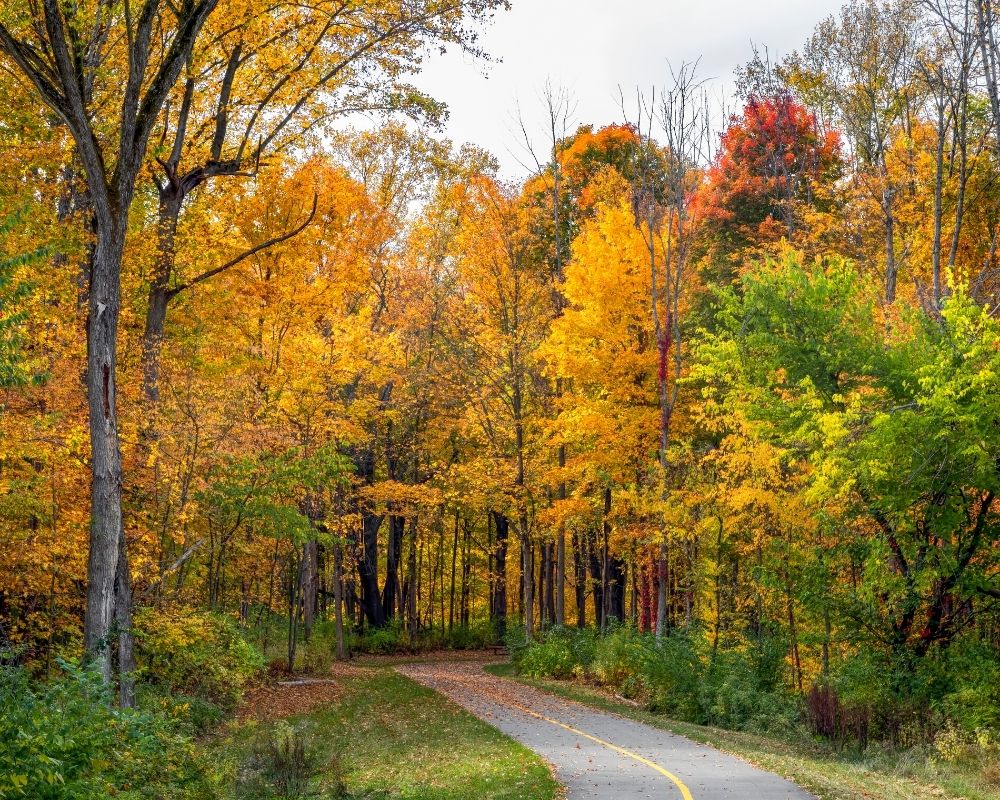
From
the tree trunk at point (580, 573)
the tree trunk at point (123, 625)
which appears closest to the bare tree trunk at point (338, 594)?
the tree trunk at point (580, 573)

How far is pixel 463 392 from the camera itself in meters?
29.9

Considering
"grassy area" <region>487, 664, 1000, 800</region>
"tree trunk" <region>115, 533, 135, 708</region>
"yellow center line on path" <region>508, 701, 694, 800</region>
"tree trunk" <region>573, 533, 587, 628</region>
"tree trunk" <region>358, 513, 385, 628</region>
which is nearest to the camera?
"yellow center line on path" <region>508, 701, 694, 800</region>

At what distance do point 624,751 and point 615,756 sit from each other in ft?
1.63

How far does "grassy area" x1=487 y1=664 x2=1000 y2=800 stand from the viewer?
11.2 m

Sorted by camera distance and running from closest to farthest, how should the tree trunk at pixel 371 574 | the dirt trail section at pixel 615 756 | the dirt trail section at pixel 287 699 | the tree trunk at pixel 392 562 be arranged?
the dirt trail section at pixel 615 756, the dirt trail section at pixel 287 699, the tree trunk at pixel 371 574, the tree trunk at pixel 392 562

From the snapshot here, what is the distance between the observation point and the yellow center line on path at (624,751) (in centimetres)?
1103

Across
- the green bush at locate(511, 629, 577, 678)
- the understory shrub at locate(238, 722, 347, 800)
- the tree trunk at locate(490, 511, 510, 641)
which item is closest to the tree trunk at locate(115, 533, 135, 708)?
the understory shrub at locate(238, 722, 347, 800)

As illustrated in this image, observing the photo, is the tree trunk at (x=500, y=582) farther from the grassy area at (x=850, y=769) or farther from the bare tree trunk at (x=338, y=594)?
the grassy area at (x=850, y=769)

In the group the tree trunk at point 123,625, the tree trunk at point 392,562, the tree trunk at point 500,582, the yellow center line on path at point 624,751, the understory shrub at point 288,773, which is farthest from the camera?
the tree trunk at point 500,582

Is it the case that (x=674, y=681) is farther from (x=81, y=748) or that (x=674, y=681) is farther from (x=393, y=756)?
(x=81, y=748)

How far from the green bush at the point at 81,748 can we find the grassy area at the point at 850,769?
22.3 feet

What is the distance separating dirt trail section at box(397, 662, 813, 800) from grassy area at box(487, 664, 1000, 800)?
0.34 metres

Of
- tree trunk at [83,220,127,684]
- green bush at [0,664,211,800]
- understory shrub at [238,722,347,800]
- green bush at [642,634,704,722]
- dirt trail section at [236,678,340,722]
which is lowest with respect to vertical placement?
dirt trail section at [236,678,340,722]

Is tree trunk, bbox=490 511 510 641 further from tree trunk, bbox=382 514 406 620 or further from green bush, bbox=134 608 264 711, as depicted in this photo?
green bush, bbox=134 608 264 711
